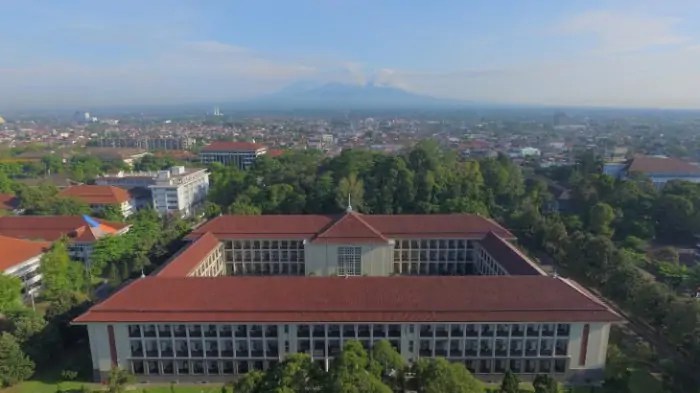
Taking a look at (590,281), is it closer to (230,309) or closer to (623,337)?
(623,337)

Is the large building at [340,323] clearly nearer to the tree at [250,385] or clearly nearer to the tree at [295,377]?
the tree at [295,377]

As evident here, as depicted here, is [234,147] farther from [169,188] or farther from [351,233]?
[351,233]

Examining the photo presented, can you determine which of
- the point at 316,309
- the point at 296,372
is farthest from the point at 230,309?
the point at 296,372

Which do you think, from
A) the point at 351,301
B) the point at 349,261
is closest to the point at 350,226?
the point at 349,261

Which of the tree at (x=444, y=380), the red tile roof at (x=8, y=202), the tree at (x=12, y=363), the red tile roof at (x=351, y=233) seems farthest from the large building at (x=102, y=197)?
the tree at (x=444, y=380)

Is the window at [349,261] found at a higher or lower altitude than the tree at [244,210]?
lower
